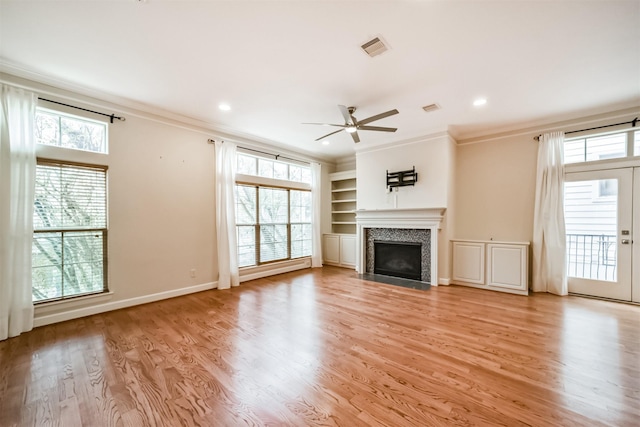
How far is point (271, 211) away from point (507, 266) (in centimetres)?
468

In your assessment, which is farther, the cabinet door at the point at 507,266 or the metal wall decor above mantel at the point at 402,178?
the metal wall decor above mantel at the point at 402,178

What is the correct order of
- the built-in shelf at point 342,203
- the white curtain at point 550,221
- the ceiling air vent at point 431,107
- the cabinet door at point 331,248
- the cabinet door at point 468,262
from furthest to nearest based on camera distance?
1. the built-in shelf at point 342,203
2. the cabinet door at point 331,248
3. the cabinet door at point 468,262
4. the white curtain at point 550,221
5. the ceiling air vent at point 431,107

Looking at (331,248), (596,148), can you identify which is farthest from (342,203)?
(596,148)

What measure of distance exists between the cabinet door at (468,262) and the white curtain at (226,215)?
14.0 feet

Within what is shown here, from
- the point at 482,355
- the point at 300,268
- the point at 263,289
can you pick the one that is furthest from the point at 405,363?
the point at 300,268

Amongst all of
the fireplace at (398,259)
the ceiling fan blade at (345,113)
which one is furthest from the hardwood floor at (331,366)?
the ceiling fan blade at (345,113)

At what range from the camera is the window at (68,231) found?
297 centimetres

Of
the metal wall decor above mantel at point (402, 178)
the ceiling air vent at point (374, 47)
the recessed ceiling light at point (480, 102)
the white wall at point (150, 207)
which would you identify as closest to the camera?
the ceiling air vent at point (374, 47)

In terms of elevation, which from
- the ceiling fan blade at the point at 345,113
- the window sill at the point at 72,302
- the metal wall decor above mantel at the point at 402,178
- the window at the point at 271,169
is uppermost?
the ceiling fan blade at the point at 345,113

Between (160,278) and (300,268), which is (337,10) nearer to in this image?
(160,278)

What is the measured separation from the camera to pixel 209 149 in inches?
177

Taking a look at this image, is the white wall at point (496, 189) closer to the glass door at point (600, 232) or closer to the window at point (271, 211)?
the glass door at point (600, 232)

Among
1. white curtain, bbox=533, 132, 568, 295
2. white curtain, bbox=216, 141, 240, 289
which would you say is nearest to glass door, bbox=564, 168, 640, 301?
white curtain, bbox=533, 132, 568, 295

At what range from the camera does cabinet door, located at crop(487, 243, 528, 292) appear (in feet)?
13.6
